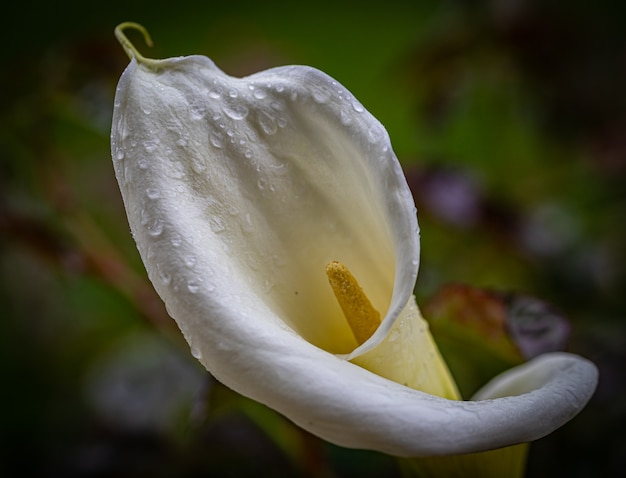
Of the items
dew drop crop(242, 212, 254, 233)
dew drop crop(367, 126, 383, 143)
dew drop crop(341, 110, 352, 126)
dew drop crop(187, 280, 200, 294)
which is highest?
dew drop crop(341, 110, 352, 126)

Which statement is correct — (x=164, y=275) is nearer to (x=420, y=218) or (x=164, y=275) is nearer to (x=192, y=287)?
(x=192, y=287)

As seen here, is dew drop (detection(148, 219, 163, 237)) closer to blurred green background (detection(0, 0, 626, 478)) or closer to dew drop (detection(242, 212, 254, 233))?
dew drop (detection(242, 212, 254, 233))

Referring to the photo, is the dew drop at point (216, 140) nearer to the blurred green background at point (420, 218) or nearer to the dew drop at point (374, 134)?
→ the dew drop at point (374, 134)

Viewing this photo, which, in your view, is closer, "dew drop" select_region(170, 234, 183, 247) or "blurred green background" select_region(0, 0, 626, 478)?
"dew drop" select_region(170, 234, 183, 247)

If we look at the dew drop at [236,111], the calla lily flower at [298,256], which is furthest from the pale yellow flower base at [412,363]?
the dew drop at [236,111]

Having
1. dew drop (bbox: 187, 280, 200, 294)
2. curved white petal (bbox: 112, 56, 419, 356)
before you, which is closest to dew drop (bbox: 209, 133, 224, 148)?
curved white petal (bbox: 112, 56, 419, 356)

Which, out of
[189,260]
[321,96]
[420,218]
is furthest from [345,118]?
[420,218]
